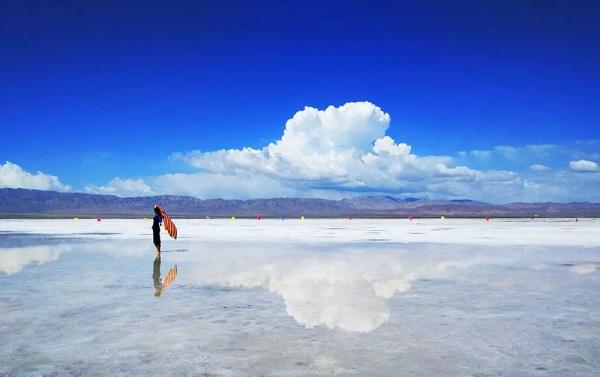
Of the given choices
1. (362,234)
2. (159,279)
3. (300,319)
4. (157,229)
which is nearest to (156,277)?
(159,279)

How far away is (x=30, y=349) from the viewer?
25.2 feet

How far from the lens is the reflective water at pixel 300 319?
22.9ft

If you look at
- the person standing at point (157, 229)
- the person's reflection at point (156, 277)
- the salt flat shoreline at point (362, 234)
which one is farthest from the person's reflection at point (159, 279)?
the salt flat shoreline at point (362, 234)

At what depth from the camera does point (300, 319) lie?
31.7ft

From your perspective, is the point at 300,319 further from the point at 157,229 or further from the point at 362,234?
the point at 362,234

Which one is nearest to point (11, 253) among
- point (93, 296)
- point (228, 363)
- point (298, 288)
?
point (93, 296)

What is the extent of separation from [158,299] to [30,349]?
4.19 metres

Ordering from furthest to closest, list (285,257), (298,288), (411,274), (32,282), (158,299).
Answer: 1. (285,257)
2. (411,274)
3. (32,282)
4. (298,288)
5. (158,299)

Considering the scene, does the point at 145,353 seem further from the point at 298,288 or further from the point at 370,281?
the point at 370,281

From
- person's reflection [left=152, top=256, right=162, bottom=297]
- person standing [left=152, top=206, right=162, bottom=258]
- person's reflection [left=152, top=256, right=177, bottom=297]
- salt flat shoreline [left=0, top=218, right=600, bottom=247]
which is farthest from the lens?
salt flat shoreline [left=0, top=218, right=600, bottom=247]

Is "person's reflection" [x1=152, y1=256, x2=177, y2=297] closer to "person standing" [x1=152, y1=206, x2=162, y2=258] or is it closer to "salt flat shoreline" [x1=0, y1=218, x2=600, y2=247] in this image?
"person standing" [x1=152, y1=206, x2=162, y2=258]

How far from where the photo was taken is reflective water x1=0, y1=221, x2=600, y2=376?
6.98 metres

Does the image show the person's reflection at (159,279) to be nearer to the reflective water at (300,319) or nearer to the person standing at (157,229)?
the reflective water at (300,319)

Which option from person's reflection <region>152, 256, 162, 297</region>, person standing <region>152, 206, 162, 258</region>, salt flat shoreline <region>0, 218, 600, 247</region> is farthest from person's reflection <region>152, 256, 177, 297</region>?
salt flat shoreline <region>0, 218, 600, 247</region>
